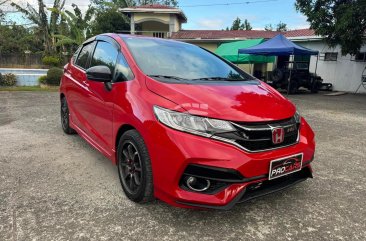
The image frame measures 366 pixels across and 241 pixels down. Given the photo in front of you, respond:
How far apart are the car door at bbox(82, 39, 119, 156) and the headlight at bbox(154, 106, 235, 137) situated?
939mm

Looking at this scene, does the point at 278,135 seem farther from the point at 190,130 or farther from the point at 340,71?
the point at 340,71

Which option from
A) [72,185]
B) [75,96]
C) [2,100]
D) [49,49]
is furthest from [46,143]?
[49,49]

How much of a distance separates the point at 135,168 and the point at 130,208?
0.36 meters

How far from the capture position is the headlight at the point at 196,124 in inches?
92.9

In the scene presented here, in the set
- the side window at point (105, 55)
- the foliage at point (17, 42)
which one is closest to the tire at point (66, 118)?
the side window at point (105, 55)

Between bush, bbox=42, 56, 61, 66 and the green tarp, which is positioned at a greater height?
the green tarp

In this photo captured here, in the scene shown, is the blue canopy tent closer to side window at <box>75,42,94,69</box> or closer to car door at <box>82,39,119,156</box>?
side window at <box>75,42,94,69</box>

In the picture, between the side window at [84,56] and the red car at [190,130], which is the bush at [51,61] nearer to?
the side window at [84,56]

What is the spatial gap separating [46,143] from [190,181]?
3.19m

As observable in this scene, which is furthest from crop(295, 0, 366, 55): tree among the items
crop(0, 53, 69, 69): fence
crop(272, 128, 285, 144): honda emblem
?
crop(0, 53, 69, 69): fence

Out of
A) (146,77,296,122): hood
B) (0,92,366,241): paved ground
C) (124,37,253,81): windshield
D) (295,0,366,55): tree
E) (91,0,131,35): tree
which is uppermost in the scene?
(91,0,131,35): tree

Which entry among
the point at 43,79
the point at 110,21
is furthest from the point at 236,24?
the point at 43,79

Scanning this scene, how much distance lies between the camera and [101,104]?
11.0 ft

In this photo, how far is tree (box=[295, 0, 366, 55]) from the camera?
11812 mm
